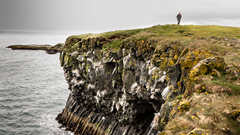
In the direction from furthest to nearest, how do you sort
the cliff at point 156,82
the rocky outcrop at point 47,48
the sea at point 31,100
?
the rocky outcrop at point 47,48, the sea at point 31,100, the cliff at point 156,82

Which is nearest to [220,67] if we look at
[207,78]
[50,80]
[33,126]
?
[207,78]

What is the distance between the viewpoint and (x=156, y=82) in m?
19.4

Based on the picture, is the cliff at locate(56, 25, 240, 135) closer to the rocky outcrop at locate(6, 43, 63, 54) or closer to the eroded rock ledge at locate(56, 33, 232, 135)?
the eroded rock ledge at locate(56, 33, 232, 135)

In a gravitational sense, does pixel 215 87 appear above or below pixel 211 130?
above

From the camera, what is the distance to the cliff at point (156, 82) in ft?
31.8

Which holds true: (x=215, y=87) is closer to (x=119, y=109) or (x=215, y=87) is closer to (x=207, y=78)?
Answer: (x=207, y=78)

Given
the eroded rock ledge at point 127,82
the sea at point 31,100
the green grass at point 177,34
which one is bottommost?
the sea at point 31,100

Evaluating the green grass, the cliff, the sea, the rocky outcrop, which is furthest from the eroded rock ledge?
the rocky outcrop

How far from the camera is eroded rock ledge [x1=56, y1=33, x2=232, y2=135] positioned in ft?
46.6

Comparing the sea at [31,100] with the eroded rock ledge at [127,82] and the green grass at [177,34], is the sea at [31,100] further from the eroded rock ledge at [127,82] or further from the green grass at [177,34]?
the green grass at [177,34]

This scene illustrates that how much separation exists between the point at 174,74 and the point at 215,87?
19.4ft

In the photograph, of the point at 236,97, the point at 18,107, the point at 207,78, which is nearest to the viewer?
the point at 236,97

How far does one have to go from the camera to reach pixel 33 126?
125 ft

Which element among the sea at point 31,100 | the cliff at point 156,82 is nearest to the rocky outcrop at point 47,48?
the sea at point 31,100
